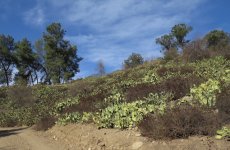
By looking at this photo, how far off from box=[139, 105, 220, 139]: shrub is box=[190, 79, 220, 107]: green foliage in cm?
74

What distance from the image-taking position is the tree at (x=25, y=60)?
6488cm

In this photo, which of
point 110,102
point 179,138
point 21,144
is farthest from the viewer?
point 110,102

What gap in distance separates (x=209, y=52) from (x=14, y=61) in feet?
143

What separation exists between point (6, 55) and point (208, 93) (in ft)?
190

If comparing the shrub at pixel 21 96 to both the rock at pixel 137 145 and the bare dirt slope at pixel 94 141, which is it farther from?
the rock at pixel 137 145

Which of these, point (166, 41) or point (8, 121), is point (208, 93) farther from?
point (166, 41)

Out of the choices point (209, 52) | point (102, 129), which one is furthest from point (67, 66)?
point (102, 129)

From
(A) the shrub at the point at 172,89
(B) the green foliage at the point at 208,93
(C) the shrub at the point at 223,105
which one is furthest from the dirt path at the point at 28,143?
(C) the shrub at the point at 223,105

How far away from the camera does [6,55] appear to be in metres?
64.8

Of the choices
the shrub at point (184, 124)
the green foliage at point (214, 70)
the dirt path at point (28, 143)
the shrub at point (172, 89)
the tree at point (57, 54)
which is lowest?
the dirt path at point (28, 143)

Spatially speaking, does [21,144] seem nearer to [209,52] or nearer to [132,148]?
[132,148]

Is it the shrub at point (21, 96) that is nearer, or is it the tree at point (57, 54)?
the shrub at point (21, 96)

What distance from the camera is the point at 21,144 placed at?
1387 cm

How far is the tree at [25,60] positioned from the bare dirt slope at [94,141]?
4940 cm
